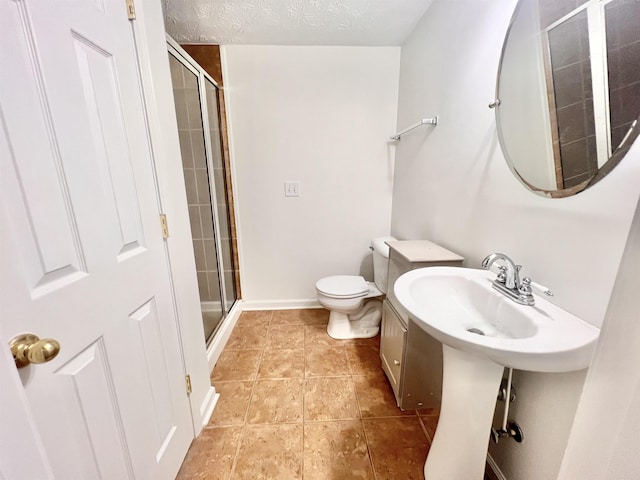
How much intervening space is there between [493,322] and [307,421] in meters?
1.02

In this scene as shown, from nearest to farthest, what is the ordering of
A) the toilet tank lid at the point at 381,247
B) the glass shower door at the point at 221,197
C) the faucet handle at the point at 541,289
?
the faucet handle at the point at 541,289, the toilet tank lid at the point at 381,247, the glass shower door at the point at 221,197

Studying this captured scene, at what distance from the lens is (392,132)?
82.2 inches

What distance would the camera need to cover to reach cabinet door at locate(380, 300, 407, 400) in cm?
126

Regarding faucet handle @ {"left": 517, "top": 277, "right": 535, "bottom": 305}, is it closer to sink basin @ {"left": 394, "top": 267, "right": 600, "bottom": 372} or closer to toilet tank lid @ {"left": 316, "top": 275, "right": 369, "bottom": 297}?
sink basin @ {"left": 394, "top": 267, "right": 600, "bottom": 372}

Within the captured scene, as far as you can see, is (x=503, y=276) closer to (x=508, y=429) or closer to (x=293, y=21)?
(x=508, y=429)

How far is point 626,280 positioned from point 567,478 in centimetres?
37

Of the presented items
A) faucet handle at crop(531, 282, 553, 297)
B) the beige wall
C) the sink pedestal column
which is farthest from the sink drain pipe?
the beige wall

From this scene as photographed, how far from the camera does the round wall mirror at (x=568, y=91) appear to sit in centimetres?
61

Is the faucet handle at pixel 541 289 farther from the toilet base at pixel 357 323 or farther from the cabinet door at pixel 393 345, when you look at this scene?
the toilet base at pixel 357 323

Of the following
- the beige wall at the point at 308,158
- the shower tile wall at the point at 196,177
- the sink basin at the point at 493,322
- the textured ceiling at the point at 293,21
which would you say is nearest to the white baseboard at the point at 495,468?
the sink basin at the point at 493,322

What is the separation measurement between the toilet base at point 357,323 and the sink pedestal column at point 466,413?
1032mm

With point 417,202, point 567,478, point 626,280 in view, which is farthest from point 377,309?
point 626,280

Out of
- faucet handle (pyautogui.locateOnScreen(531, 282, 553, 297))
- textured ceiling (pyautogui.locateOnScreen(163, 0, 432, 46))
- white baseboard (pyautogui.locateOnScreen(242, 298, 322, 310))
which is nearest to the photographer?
faucet handle (pyautogui.locateOnScreen(531, 282, 553, 297))

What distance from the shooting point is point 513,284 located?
84 centimetres
